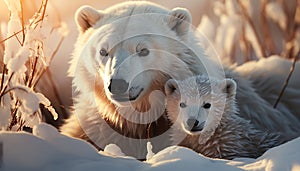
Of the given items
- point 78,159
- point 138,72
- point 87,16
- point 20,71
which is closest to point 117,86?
point 138,72

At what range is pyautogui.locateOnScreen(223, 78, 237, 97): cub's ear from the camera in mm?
2764

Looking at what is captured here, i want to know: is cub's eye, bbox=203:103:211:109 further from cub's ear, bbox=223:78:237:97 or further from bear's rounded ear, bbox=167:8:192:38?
bear's rounded ear, bbox=167:8:192:38

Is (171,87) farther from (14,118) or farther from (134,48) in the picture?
(14,118)

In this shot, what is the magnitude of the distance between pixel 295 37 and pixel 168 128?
202 centimetres

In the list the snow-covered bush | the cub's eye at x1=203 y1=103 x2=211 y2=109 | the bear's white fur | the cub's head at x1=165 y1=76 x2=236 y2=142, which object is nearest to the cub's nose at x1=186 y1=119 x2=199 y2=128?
the cub's head at x1=165 y1=76 x2=236 y2=142

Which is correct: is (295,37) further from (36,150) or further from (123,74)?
(36,150)

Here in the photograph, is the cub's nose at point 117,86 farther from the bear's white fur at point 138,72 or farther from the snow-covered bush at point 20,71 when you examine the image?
the snow-covered bush at point 20,71

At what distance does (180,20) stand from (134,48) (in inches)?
14.9

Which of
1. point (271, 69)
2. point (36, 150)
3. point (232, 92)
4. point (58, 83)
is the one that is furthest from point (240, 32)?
point (36, 150)

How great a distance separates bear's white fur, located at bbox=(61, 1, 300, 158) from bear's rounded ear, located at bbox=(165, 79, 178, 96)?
3.6 inches

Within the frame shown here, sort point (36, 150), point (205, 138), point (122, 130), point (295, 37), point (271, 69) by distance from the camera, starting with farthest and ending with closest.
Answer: point (295, 37), point (271, 69), point (122, 130), point (205, 138), point (36, 150)

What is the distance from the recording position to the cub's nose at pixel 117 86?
97.3 inches

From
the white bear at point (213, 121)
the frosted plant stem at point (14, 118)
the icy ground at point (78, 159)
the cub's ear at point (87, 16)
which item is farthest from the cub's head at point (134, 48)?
the icy ground at point (78, 159)

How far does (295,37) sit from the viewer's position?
448 cm
